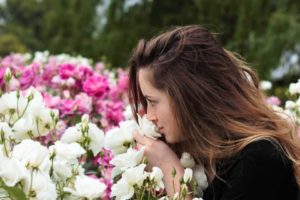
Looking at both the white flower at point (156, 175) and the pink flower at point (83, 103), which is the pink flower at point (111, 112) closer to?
the pink flower at point (83, 103)

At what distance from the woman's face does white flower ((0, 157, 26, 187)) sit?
57 cm

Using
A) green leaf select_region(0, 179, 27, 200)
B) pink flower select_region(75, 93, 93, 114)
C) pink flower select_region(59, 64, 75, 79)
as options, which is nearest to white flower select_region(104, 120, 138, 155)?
green leaf select_region(0, 179, 27, 200)

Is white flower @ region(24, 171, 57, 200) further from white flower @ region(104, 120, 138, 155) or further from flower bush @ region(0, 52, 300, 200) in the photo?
white flower @ region(104, 120, 138, 155)

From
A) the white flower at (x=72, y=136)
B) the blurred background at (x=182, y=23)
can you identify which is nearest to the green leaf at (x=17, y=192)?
the white flower at (x=72, y=136)

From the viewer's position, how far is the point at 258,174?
1.74 metres

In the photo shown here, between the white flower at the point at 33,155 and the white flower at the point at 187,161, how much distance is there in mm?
528

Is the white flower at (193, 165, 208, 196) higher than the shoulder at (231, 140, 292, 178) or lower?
lower

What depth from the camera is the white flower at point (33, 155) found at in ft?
4.62

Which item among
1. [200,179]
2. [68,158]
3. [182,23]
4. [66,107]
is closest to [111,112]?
[66,107]

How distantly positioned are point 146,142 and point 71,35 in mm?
5895

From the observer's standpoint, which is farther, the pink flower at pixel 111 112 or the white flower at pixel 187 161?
the pink flower at pixel 111 112

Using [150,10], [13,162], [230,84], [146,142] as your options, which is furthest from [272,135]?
[150,10]

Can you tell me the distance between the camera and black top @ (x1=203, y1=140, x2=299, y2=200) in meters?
1.74

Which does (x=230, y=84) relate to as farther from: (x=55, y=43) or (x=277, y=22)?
(x=55, y=43)
